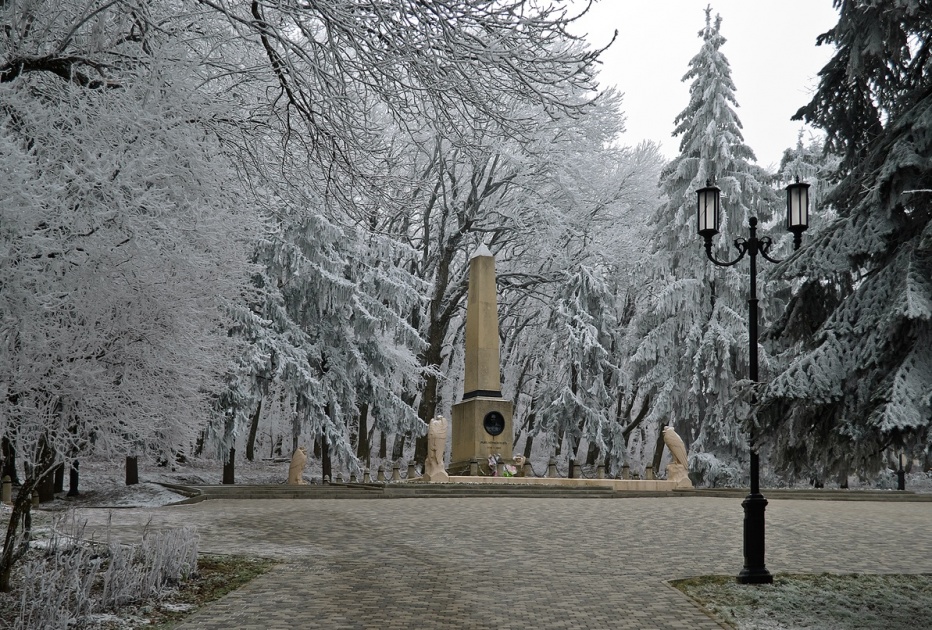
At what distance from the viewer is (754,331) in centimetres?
909

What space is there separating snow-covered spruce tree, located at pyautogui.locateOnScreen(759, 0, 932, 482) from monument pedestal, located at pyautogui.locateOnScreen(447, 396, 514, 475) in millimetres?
17163

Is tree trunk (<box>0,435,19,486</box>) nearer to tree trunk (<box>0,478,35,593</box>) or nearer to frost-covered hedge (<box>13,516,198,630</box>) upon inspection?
tree trunk (<box>0,478,35,593</box>)

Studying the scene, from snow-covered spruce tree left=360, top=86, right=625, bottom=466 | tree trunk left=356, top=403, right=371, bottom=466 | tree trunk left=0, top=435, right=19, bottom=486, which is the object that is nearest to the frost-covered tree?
tree trunk left=0, top=435, right=19, bottom=486

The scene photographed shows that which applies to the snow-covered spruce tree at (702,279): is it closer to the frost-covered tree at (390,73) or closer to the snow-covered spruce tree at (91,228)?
the frost-covered tree at (390,73)

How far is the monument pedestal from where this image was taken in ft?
82.7

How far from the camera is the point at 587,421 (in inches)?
1228

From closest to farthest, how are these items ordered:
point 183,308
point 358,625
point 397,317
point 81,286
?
point 358,625 < point 81,286 < point 183,308 < point 397,317

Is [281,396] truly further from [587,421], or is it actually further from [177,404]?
[177,404]

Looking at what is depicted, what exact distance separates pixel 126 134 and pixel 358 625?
432 centimetres

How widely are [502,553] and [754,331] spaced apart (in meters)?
3.81

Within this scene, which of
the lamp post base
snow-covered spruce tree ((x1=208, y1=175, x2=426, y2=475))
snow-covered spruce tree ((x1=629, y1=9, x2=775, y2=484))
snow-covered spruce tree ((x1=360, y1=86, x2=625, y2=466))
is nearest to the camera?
the lamp post base

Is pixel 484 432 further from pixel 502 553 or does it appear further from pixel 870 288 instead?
pixel 870 288

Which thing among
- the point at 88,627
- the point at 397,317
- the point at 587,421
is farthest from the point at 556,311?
the point at 88,627

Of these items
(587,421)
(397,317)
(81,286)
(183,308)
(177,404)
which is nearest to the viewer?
(81,286)
